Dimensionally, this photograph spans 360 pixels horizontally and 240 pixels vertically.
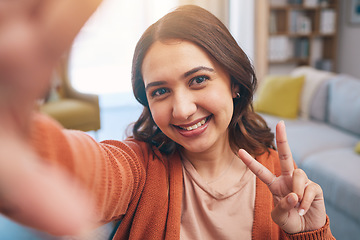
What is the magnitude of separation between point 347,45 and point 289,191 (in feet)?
15.0

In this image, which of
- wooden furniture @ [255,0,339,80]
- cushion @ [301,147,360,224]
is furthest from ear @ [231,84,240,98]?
wooden furniture @ [255,0,339,80]

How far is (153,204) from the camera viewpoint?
0.70m

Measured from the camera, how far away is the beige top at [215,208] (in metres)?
0.75

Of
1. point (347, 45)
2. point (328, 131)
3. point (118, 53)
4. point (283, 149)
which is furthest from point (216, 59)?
point (347, 45)

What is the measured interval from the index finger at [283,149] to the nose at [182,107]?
166 mm

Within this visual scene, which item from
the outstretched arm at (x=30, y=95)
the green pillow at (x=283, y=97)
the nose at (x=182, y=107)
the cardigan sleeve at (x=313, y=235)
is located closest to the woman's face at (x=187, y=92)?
the nose at (x=182, y=107)

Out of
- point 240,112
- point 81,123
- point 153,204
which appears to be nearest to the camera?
point 153,204

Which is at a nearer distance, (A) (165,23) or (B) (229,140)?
(A) (165,23)

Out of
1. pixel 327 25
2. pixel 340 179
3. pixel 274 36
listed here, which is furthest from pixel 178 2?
pixel 340 179

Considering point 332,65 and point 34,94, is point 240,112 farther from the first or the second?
point 332,65

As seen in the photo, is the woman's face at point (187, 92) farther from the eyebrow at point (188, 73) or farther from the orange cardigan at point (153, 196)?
the orange cardigan at point (153, 196)

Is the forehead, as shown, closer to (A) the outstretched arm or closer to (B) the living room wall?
(A) the outstretched arm

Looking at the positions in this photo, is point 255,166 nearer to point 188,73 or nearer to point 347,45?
point 188,73

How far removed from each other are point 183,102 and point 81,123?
211cm
